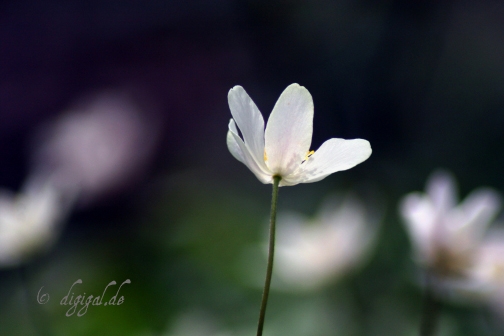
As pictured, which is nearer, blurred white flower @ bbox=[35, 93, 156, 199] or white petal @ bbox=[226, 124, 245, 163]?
white petal @ bbox=[226, 124, 245, 163]

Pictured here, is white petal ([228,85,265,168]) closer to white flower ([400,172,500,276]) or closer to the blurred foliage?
white flower ([400,172,500,276])

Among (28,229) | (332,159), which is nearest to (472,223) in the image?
(332,159)

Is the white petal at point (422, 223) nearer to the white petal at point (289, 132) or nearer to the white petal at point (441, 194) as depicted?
the white petal at point (441, 194)

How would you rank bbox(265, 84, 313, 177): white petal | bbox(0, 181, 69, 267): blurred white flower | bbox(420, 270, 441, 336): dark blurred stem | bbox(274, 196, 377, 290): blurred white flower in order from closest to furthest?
bbox(265, 84, 313, 177): white petal, bbox(420, 270, 441, 336): dark blurred stem, bbox(0, 181, 69, 267): blurred white flower, bbox(274, 196, 377, 290): blurred white flower

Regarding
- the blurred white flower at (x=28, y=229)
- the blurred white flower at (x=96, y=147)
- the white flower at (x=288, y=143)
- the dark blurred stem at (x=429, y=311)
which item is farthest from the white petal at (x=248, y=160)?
the blurred white flower at (x=96, y=147)

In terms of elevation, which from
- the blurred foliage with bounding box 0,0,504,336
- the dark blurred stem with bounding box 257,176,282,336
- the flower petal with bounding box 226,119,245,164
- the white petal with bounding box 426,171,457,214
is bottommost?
the blurred foliage with bounding box 0,0,504,336

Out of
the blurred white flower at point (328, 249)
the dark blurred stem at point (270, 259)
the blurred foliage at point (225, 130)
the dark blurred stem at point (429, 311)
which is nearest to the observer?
the dark blurred stem at point (270, 259)

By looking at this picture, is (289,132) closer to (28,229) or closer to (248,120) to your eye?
(248,120)

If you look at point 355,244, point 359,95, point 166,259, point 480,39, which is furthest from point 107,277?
point 480,39

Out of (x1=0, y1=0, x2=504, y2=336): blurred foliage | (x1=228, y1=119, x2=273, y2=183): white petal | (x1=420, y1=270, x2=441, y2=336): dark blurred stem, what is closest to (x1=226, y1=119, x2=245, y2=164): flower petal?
(x1=228, y1=119, x2=273, y2=183): white petal
